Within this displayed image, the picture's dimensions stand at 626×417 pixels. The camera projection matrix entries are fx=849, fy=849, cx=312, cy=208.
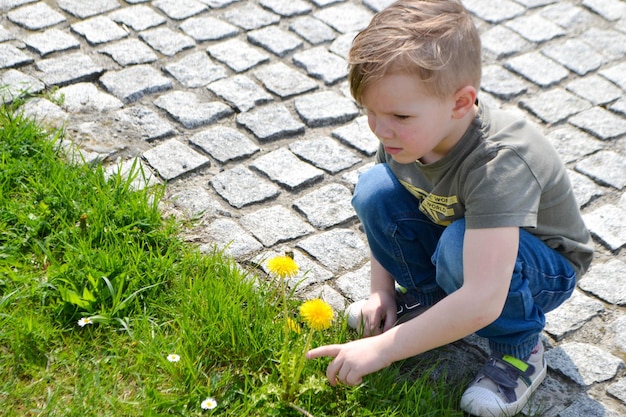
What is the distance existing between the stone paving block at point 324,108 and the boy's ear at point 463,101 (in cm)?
151

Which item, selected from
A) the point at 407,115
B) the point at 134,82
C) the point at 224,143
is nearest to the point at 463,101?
the point at 407,115

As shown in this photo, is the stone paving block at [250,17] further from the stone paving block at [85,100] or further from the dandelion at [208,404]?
the dandelion at [208,404]

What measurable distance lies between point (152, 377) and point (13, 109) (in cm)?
160

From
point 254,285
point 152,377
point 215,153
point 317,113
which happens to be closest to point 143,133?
point 215,153

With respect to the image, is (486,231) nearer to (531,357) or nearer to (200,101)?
(531,357)

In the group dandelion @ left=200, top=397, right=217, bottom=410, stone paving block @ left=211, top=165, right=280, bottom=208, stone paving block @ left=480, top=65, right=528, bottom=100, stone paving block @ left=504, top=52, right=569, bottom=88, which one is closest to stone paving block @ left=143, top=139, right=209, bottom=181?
stone paving block @ left=211, top=165, right=280, bottom=208

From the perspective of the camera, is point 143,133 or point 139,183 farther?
point 143,133

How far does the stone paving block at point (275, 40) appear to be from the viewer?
418 cm

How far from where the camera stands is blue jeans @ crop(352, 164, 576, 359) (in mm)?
2414

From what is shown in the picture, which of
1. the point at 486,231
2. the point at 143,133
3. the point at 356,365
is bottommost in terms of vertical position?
the point at 143,133

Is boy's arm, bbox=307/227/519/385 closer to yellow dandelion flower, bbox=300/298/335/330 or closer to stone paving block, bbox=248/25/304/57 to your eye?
yellow dandelion flower, bbox=300/298/335/330

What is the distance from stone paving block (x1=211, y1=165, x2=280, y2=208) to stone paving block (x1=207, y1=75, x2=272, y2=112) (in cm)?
47

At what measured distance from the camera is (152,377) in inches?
96.7

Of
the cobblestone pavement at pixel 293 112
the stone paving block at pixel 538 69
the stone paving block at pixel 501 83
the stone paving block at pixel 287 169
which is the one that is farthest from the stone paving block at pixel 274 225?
the stone paving block at pixel 538 69
